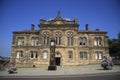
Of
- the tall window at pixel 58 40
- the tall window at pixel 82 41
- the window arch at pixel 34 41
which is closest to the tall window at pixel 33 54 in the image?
the window arch at pixel 34 41

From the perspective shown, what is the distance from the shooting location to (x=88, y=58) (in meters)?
43.1

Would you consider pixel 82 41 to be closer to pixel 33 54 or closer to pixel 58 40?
pixel 58 40

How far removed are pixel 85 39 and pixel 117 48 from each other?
61.6 feet

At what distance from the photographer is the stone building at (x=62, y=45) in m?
42.3

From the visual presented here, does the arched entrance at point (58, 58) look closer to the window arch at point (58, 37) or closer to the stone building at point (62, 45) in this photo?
the stone building at point (62, 45)

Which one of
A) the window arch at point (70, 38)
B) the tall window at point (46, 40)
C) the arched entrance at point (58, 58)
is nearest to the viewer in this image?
the arched entrance at point (58, 58)

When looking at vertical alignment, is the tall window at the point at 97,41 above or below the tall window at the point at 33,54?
above

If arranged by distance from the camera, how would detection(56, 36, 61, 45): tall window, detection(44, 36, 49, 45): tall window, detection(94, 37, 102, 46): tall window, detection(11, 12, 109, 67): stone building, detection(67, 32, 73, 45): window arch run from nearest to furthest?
detection(11, 12, 109, 67): stone building, detection(56, 36, 61, 45): tall window, detection(67, 32, 73, 45): window arch, detection(44, 36, 49, 45): tall window, detection(94, 37, 102, 46): tall window

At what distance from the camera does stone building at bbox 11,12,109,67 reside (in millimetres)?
42312

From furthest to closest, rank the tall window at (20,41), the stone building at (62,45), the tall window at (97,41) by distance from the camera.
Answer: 1. the tall window at (20,41)
2. the tall window at (97,41)
3. the stone building at (62,45)

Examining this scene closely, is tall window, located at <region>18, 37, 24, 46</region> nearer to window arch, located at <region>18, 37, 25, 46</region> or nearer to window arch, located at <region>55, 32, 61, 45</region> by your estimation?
window arch, located at <region>18, 37, 25, 46</region>

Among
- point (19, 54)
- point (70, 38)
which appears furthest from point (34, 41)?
point (70, 38)

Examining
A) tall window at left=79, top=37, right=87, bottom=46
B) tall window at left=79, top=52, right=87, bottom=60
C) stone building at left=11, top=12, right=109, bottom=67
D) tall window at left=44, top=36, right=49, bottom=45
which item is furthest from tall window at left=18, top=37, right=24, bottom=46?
tall window at left=79, top=52, right=87, bottom=60

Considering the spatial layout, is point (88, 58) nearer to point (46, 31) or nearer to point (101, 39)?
point (101, 39)
